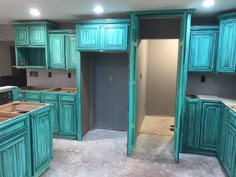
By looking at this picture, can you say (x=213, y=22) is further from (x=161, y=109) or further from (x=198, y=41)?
(x=161, y=109)

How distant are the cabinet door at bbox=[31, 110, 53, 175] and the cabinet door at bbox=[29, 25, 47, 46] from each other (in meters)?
1.85

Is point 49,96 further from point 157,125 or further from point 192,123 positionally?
point 192,123

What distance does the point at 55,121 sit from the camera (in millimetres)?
4121

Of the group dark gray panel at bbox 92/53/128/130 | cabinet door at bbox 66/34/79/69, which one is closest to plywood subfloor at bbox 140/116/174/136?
dark gray panel at bbox 92/53/128/130

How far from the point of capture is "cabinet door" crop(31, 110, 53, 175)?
2.62m

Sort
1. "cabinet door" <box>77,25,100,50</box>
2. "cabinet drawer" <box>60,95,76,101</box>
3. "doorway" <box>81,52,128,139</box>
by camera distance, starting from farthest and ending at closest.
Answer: "doorway" <box>81,52,128,139</box>
"cabinet drawer" <box>60,95,76,101</box>
"cabinet door" <box>77,25,100,50</box>

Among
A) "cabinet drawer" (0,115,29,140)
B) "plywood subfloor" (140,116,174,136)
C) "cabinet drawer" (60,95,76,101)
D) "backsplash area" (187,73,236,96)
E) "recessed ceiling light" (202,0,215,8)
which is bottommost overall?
"plywood subfloor" (140,116,174,136)

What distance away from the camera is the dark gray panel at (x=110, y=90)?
446 cm

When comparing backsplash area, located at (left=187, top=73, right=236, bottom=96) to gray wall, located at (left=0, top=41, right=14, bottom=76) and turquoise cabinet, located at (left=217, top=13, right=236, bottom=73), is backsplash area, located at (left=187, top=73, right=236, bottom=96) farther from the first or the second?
gray wall, located at (left=0, top=41, right=14, bottom=76)

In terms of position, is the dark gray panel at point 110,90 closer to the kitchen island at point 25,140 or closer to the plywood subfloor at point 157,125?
the plywood subfloor at point 157,125

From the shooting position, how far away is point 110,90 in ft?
15.1

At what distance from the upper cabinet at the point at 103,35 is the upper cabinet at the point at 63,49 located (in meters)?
0.31

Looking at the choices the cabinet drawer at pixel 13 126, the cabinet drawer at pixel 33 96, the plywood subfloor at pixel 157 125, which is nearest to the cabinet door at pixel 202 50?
the plywood subfloor at pixel 157 125

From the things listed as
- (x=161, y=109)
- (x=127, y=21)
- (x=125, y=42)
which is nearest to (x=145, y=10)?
(x=127, y=21)
